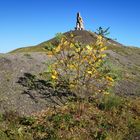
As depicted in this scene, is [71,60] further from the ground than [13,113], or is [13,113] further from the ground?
[71,60]

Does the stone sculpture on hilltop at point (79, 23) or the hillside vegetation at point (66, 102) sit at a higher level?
the stone sculpture on hilltop at point (79, 23)

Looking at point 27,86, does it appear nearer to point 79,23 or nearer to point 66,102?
point 66,102

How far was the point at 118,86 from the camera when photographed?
70.0 ft

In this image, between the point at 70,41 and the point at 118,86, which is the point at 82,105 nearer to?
the point at 70,41

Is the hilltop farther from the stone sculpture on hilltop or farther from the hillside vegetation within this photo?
the stone sculpture on hilltop

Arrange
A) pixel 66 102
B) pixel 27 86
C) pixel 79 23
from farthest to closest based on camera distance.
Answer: pixel 79 23
pixel 27 86
pixel 66 102

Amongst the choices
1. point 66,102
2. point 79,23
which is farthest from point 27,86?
point 79,23

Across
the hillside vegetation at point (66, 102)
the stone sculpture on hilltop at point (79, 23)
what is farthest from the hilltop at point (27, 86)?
the stone sculpture on hilltop at point (79, 23)

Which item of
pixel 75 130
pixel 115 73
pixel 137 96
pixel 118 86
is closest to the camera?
pixel 75 130

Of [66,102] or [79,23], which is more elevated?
[79,23]

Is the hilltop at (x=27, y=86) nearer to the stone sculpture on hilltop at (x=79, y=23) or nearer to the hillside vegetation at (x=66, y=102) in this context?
the hillside vegetation at (x=66, y=102)

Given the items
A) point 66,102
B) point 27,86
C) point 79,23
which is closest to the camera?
point 66,102

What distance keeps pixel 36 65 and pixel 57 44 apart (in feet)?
16.8

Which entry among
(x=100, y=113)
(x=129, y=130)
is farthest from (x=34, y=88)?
(x=129, y=130)
